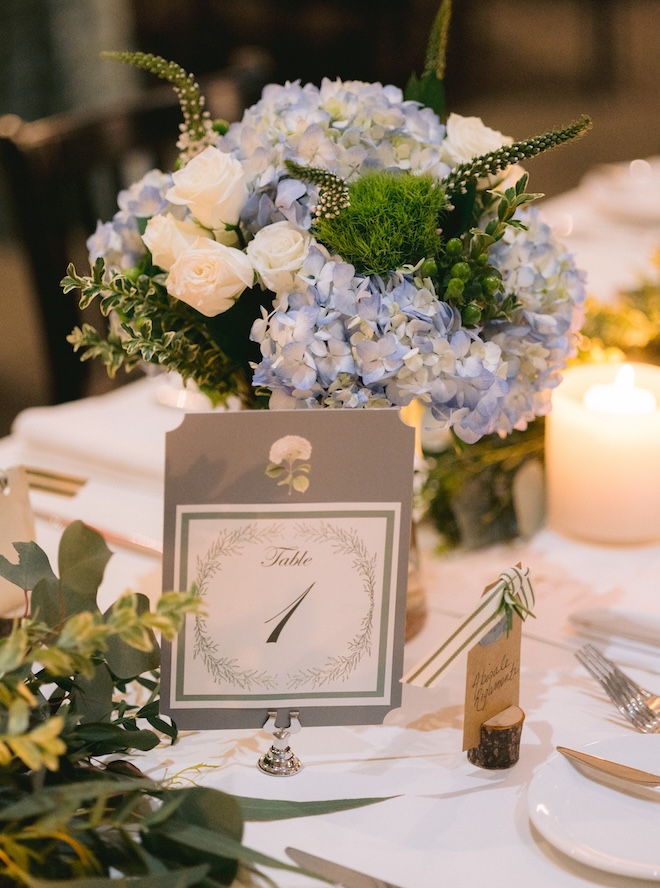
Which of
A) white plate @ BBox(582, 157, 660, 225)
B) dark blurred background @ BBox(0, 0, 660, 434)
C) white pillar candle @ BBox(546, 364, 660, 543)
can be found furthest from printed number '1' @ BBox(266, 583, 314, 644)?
dark blurred background @ BBox(0, 0, 660, 434)

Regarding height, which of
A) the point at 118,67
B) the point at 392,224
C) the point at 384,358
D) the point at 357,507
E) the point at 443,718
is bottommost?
the point at 443,718

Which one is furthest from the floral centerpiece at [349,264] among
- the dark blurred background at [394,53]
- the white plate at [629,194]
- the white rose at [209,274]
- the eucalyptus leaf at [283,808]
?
the dark blurred background at [394,53]

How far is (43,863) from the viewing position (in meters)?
0.65

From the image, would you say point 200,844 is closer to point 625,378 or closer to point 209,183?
point 209,183

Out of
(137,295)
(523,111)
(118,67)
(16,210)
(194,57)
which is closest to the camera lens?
(137,295)

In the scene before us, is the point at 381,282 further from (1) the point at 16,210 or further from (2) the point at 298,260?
(1) the point at 16,210

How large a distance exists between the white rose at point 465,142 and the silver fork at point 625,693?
0.51 meters

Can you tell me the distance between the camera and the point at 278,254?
2.82 feet

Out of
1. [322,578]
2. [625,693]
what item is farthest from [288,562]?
[625,693]

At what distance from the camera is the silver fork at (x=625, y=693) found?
3.09ft

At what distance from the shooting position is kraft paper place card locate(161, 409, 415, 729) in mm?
820

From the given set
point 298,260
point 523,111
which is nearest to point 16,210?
point 298,260

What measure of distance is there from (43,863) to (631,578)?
79 centimetres

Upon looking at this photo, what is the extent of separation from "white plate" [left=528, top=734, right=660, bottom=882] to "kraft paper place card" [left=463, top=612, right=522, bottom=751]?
0.23ft
